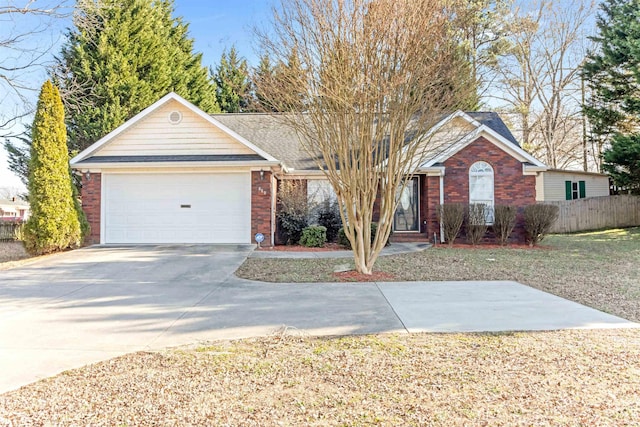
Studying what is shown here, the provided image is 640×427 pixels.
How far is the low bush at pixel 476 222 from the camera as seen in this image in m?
14.0

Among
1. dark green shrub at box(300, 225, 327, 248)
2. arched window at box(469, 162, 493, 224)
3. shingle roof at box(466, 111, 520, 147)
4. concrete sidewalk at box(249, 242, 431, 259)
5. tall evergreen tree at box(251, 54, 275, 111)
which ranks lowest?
concrete sidewalk at box(249, 242, 431, 259)

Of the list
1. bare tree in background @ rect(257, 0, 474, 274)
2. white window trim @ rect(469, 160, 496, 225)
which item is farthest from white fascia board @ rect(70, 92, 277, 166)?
white window trim @ rect(469, 160, 496, 225)

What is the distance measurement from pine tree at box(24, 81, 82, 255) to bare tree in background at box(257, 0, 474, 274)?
7.51 meters

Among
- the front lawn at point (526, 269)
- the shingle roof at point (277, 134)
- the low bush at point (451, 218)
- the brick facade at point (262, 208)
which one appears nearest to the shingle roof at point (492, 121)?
the shingle roof at point (277, 134)

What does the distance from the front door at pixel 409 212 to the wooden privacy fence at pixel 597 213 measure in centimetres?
955

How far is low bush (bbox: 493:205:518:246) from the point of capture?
45.3ft

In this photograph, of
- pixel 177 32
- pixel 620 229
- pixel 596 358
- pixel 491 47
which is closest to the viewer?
pixel 596 358

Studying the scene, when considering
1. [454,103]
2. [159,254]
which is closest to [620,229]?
[454,103]

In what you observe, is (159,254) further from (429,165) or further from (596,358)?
(596,358)

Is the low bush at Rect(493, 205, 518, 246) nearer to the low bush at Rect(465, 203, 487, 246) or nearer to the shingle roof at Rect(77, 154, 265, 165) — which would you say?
the low bush at Rect(465, 203, 487, 246)

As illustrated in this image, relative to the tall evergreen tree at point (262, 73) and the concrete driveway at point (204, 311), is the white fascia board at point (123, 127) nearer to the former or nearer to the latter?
the concrete driveway at point (204, 311)

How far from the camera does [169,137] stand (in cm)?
1382

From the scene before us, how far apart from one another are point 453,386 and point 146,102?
21698mm

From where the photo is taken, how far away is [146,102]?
21109 millimetres
